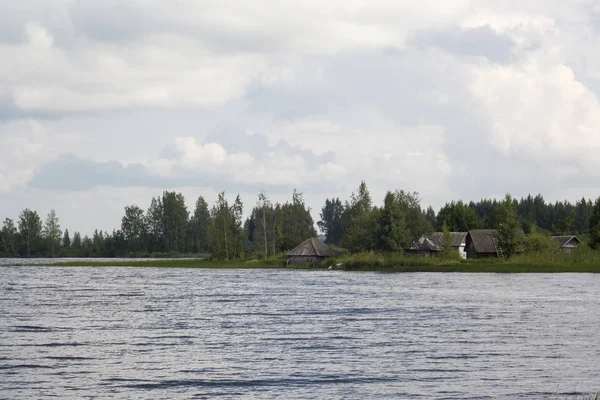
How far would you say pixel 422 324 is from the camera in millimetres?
44312

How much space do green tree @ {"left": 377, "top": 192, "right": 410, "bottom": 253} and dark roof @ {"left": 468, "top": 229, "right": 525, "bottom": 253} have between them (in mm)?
16837

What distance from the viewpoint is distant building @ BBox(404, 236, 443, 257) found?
147087mm

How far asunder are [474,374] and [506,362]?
10.5 feet

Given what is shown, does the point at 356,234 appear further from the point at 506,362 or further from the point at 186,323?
the point at 506,362

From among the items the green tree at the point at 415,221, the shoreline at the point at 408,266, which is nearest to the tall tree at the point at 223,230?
the shoreline at the point at 408,266

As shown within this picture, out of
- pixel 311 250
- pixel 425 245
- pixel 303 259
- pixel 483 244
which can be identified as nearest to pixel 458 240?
pixel 483 244

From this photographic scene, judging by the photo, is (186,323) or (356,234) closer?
(186,323)

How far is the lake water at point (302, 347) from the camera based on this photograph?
84.0 ft

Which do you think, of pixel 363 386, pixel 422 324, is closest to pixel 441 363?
pixel 363 386

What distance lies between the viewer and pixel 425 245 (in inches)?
5812

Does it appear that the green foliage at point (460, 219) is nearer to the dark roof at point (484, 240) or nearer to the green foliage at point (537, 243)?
the dark roof at point (484, 240)

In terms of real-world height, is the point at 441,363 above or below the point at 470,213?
below

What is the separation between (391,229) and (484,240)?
22.9 meters

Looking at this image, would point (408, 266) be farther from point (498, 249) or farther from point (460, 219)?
point (460, 219)
